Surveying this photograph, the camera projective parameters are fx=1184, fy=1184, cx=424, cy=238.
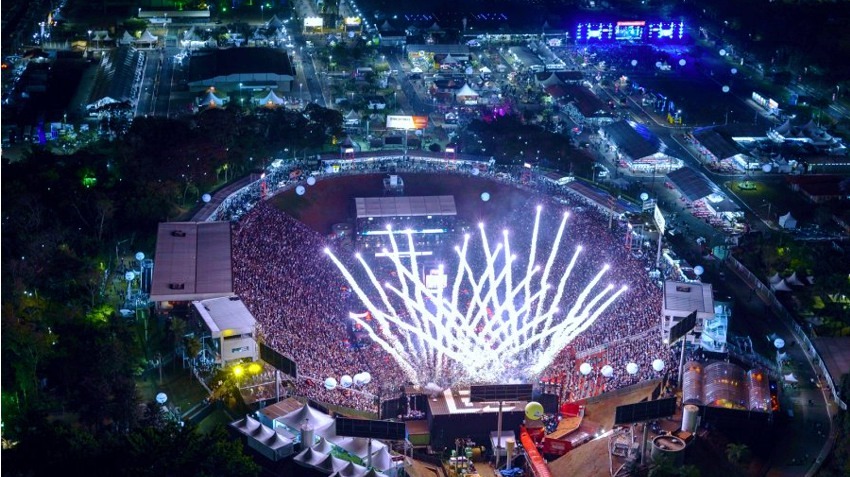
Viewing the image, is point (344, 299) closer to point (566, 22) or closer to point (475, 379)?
point (475, 379)

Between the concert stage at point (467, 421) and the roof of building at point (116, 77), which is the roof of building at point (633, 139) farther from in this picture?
the roof of building at point (116, 77)

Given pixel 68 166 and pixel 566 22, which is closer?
pixel 68 166

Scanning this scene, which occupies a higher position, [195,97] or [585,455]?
[195,97]

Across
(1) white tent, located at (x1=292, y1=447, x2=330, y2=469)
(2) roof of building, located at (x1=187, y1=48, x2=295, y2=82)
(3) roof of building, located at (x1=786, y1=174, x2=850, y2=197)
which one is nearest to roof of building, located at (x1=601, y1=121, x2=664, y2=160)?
(3) roof of building, located at (x1=786, y1=174, x2=850, y2=197)

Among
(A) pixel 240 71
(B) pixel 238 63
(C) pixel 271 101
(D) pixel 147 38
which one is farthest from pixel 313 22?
(C) pixel 271 101

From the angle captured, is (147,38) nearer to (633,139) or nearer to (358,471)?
(633,139)

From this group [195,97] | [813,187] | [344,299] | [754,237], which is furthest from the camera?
[195,97]

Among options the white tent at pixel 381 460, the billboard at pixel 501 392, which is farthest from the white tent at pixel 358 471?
the billboard at pixel 501 392

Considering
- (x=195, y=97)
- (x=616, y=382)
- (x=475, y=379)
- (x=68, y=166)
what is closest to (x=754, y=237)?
(x=616, y=382)
